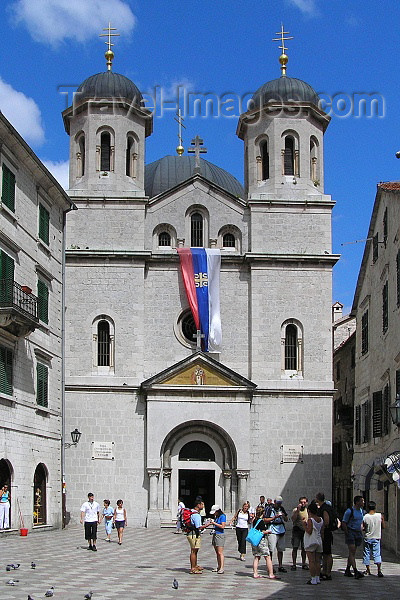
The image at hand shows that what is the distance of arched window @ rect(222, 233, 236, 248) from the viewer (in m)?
43.2

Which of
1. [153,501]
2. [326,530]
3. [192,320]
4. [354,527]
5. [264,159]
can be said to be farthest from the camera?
[264,159]

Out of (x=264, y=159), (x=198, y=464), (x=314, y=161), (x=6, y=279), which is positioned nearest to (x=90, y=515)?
(x=6, y=279)

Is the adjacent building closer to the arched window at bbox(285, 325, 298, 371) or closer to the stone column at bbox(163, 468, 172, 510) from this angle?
the stone column at bbox(163, 468, 172, 510)

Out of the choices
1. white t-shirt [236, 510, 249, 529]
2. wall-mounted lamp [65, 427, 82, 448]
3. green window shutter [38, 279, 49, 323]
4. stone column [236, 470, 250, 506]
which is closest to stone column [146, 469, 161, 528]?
wall-mounted lamp [65, 427, 82, 448]

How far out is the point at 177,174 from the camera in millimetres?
56594

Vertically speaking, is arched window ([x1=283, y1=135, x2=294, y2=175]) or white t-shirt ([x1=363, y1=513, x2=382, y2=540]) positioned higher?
arched window ([x1=283, y1=135, x2=294, y2=175])

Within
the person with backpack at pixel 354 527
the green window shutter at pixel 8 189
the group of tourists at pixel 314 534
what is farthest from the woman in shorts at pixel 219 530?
the green window shutter at pixel 8 189

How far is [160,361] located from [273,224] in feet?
25.0

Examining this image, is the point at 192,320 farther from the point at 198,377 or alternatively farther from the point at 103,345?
the point at 103,345

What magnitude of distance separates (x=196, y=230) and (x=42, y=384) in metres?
11.8

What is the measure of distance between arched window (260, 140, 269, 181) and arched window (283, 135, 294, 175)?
34.6 inches

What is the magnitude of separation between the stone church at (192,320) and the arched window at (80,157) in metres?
0.04

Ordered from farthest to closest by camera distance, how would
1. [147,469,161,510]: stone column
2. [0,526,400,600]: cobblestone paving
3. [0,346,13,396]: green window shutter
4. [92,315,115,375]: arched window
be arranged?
[92,315,115,375]: arched window < [147,469,161,510]: stone column < [0,346,13,396]: green window shutter < [0,526,400,600]: cobblestone paving

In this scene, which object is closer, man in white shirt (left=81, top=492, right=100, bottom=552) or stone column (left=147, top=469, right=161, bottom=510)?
man in white shirt (left=81, top=492, right=100, bottom=552)
